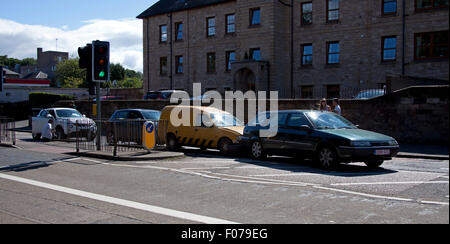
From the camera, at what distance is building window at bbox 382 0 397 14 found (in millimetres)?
30188

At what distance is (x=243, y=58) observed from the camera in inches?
1426

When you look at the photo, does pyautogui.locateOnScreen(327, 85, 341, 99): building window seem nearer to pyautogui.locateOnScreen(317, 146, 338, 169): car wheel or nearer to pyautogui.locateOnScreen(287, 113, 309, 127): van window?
pyautogui.locateOnScreen(287, 113, 309, 127): van window

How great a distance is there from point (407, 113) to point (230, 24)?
23358mm

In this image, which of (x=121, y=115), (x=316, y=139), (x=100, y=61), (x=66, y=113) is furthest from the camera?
(x=66, y=113)

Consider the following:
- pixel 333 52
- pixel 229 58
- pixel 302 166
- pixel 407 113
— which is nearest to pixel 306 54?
pixel 333 52

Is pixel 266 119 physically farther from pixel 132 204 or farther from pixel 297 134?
pixel 132 204

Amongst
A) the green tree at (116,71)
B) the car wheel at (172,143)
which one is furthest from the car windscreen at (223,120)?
the green tree at (116,71)

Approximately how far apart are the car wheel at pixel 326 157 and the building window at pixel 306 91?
2305cm

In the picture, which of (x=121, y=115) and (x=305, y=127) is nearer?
(x=305, y=127)

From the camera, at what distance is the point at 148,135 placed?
14.1 m

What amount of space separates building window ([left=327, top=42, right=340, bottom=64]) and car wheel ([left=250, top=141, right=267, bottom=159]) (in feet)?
69.4

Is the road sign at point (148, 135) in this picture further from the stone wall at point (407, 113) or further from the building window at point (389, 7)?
the building window at point (389, 7)

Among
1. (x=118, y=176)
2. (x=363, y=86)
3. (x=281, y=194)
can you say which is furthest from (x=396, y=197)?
(x=363, y=86)

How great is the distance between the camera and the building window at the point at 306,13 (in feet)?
112
